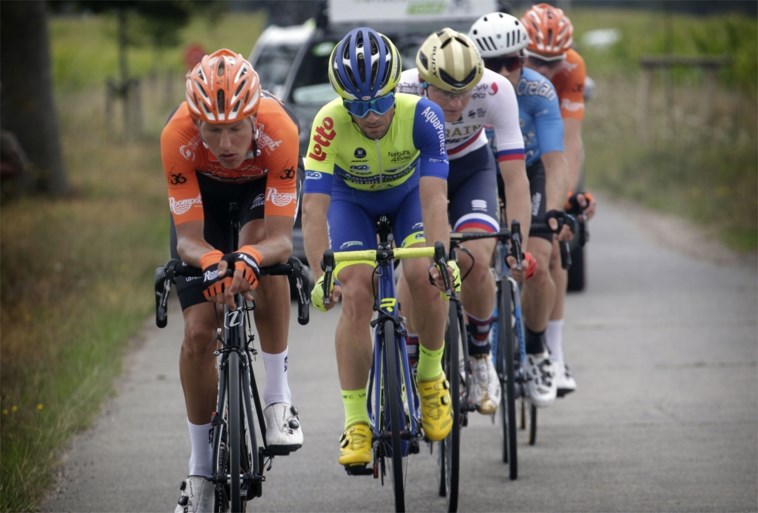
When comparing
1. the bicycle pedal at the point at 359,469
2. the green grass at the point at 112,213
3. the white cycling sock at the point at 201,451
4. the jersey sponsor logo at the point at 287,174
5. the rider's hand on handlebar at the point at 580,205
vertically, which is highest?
the jersey sponsor logo at the point at 287,174

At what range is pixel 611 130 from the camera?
28.2 m

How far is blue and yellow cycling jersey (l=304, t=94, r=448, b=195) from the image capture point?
581cm

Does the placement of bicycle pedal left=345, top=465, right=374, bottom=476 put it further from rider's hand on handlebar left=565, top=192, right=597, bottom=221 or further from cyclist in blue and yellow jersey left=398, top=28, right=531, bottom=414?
rider's hand on handlebar left=565, top=192, right=597, bottom=221

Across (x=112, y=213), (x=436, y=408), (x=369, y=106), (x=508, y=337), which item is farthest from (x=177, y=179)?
(x=112, y=213)

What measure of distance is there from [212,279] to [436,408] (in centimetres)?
150

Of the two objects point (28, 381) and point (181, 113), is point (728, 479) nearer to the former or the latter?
point (181, 113)

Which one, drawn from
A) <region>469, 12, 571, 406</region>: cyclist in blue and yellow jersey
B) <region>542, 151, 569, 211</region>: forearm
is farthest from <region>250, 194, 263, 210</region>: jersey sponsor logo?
<region>542, 151, 569, 211</region>: forearm

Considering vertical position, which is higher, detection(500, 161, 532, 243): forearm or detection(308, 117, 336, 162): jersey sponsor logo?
detection(308, 117, 336, 162): jersey sponsor logo

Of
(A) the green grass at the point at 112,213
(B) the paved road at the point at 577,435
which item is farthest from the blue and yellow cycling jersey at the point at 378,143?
(A) the green grass at the point at 112,213

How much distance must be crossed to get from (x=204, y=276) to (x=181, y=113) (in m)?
0.78

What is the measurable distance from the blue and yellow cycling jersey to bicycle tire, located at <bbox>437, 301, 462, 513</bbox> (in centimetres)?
79

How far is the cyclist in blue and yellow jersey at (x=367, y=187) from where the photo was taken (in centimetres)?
562

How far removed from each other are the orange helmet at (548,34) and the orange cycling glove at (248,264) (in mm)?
3213

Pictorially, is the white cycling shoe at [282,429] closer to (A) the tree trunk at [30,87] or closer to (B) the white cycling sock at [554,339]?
(B) the white cycling sock at [554,339]
